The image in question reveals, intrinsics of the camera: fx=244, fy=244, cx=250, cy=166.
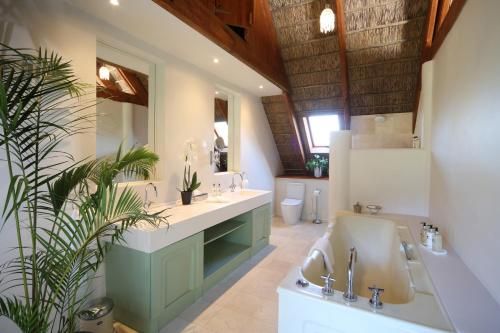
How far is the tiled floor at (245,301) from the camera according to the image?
6.42 feet

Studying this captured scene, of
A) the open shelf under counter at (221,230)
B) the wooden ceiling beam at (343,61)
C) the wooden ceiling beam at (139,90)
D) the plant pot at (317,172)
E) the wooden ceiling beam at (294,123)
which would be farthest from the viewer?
the plant pot at (317,172)

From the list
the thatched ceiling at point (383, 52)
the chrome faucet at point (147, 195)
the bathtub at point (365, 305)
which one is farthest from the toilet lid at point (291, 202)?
the chrome faucet at point (147, 195)

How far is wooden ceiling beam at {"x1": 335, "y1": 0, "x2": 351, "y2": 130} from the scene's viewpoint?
3047 mm

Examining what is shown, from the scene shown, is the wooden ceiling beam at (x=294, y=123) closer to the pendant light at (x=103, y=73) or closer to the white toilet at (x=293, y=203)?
the white toilet at (x=293, y=203)

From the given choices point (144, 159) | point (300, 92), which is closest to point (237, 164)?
point (300, 92)

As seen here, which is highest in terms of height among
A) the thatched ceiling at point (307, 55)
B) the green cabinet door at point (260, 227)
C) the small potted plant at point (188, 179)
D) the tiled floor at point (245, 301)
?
the thatched ceiling at point (307, 55)

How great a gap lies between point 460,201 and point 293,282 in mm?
1384

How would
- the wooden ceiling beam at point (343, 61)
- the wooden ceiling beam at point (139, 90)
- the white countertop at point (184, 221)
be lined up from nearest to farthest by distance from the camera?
the white countertop at point (184, 221) → the wooden ceiling beam at point (139, 90) → the wooden ceiling beam at point (343, 61)

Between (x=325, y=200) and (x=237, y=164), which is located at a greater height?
(x=237, y=164)

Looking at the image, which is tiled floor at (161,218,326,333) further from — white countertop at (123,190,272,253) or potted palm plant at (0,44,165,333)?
potted palm plant at (0,44,165,333)

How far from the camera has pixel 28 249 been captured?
1.61 meters

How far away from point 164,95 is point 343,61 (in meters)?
2.60

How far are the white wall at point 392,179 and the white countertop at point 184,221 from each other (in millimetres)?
1365

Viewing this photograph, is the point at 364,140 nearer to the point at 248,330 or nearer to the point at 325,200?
the point at 325,200
